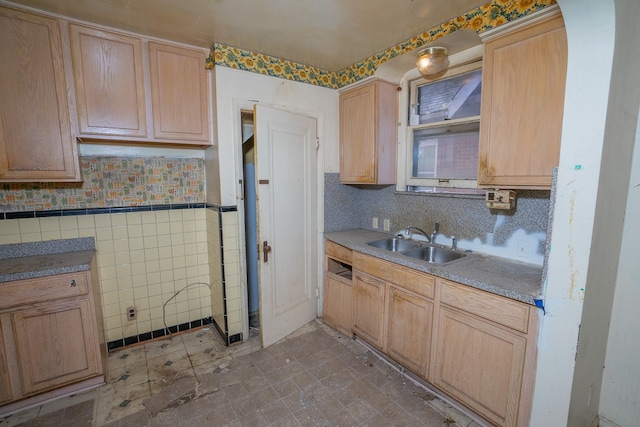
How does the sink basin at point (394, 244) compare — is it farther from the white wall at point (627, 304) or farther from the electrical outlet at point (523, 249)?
the white wall at point (627, 304)

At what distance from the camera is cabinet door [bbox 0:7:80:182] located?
1740mm

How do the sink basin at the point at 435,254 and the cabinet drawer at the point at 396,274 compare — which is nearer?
the cabinet drawer at the point at 396,274

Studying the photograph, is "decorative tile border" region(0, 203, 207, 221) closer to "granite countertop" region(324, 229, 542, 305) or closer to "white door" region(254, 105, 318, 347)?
"white door" region(254, 105, 318, 347)

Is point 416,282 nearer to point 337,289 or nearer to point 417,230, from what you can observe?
point 417,230

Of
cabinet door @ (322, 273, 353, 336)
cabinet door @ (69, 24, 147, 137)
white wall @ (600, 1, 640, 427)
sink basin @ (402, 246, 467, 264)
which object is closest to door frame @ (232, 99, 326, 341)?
cabinet door @ (322, 273, 353, 336)

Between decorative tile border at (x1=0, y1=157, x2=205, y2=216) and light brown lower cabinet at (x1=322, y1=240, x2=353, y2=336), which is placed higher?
decorative tile border at (x1=0, y1=157, x2=205, y2=216)

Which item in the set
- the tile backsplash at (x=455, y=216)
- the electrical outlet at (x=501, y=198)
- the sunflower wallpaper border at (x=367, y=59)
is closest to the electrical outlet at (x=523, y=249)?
the tile backsplash at (x=455, y=216)

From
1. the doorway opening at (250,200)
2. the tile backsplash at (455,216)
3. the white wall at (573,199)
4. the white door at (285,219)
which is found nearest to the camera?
the white wall at (573,199)

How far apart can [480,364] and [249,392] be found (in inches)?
58.3

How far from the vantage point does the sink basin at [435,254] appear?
2203 mm

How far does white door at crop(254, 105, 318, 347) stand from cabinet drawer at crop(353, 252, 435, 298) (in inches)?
23.0

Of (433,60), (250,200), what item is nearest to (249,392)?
(250,200)

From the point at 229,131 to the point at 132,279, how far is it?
1.52 metres

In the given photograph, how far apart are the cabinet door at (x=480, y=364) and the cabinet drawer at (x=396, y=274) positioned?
17 cm
